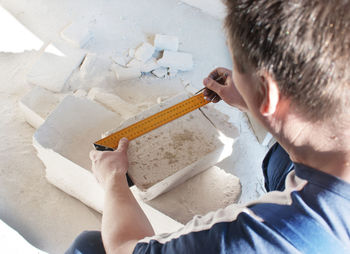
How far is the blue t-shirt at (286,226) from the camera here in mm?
917

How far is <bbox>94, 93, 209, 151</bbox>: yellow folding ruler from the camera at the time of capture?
172 cm

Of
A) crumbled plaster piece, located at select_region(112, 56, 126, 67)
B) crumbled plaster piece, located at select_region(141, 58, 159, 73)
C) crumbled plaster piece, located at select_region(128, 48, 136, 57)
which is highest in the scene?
crumbled plaster piece, located at select_region(128, 48, 136, 57)

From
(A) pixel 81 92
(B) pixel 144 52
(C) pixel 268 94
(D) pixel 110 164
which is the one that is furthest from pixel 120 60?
(C) pixel 268 94

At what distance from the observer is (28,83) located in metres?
2.67

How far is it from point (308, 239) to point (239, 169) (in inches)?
71.9

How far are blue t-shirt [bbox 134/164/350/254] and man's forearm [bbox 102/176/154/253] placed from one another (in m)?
0.23

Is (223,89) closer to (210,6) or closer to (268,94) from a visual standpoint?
(268,94)

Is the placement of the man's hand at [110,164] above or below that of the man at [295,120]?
below

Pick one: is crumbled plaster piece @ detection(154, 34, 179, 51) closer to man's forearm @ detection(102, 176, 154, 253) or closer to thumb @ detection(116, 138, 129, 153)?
thumb @ detection(116, 138, 129, 153)

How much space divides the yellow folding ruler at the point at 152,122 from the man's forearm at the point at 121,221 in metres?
0.29

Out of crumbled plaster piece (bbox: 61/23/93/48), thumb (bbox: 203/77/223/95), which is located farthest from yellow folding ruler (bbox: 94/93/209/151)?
crumbled plaster piece (bbox: 61/23/93/48)

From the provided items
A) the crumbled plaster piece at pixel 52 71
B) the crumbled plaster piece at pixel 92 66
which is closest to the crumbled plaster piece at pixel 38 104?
the crumbled plaster piece at pixel 52 71

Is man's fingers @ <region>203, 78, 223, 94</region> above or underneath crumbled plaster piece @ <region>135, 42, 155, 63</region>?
above

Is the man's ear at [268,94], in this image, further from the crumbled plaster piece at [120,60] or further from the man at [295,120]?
the crumbled plaster piece at [120,60]
